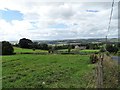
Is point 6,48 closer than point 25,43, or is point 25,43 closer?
point 6,48

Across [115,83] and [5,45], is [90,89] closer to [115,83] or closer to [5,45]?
[115,83]

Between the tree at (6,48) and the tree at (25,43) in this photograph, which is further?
the tree at (25,43)

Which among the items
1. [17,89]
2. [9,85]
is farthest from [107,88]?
[9,85]

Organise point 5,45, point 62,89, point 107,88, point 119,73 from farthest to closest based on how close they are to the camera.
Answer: point 5,45 < point 119,73 < point 62,89 < point 107,88

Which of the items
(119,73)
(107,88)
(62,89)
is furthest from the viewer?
(119,73)

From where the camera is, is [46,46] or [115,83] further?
[46,46]

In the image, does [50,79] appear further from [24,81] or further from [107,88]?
[107,88]

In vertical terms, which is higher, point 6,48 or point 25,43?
point 25,43

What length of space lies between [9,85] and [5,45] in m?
39.7

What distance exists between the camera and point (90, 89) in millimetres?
9328

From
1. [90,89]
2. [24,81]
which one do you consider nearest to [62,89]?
[90,89]

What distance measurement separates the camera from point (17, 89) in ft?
36.6

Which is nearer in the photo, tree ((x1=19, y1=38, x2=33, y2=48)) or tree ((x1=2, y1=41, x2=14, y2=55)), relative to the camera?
tree ((x1=2, y1=41, x2=14, y2=55))

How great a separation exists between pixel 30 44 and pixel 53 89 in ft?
210
